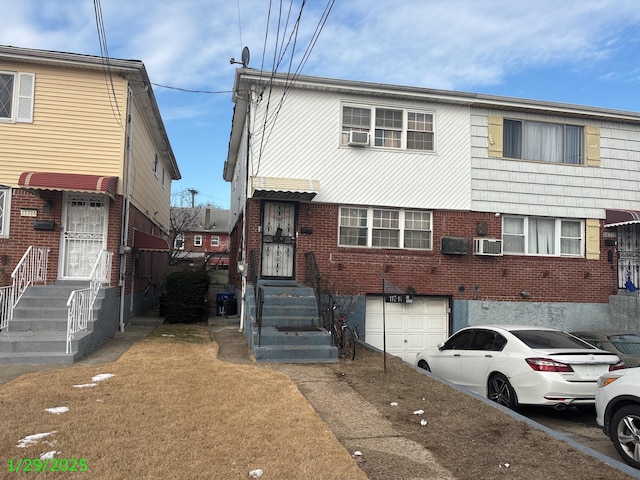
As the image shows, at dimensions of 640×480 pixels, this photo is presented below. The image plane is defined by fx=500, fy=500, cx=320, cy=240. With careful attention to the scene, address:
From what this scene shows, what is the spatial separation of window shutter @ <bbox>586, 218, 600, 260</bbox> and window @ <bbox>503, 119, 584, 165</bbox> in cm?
184

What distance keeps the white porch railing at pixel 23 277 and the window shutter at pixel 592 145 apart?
14.6 m

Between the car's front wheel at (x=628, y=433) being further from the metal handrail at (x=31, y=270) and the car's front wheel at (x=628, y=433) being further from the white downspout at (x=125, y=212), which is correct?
the white downspout at (x=125, y=212)

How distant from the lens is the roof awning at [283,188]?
12094 mm

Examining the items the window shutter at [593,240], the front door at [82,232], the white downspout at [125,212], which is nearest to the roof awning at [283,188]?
the white downspout at [125,212]

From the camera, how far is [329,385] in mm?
7445

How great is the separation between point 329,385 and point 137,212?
939cm

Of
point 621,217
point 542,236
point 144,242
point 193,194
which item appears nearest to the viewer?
point 144,242

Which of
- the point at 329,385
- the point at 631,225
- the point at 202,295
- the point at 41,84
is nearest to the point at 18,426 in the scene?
the point at 329,385

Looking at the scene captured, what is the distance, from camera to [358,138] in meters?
13.0

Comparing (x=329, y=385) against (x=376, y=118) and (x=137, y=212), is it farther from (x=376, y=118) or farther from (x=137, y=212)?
(x=137, y=212)

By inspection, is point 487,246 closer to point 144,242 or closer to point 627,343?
point 627,343

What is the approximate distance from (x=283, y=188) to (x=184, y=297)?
4.84m
